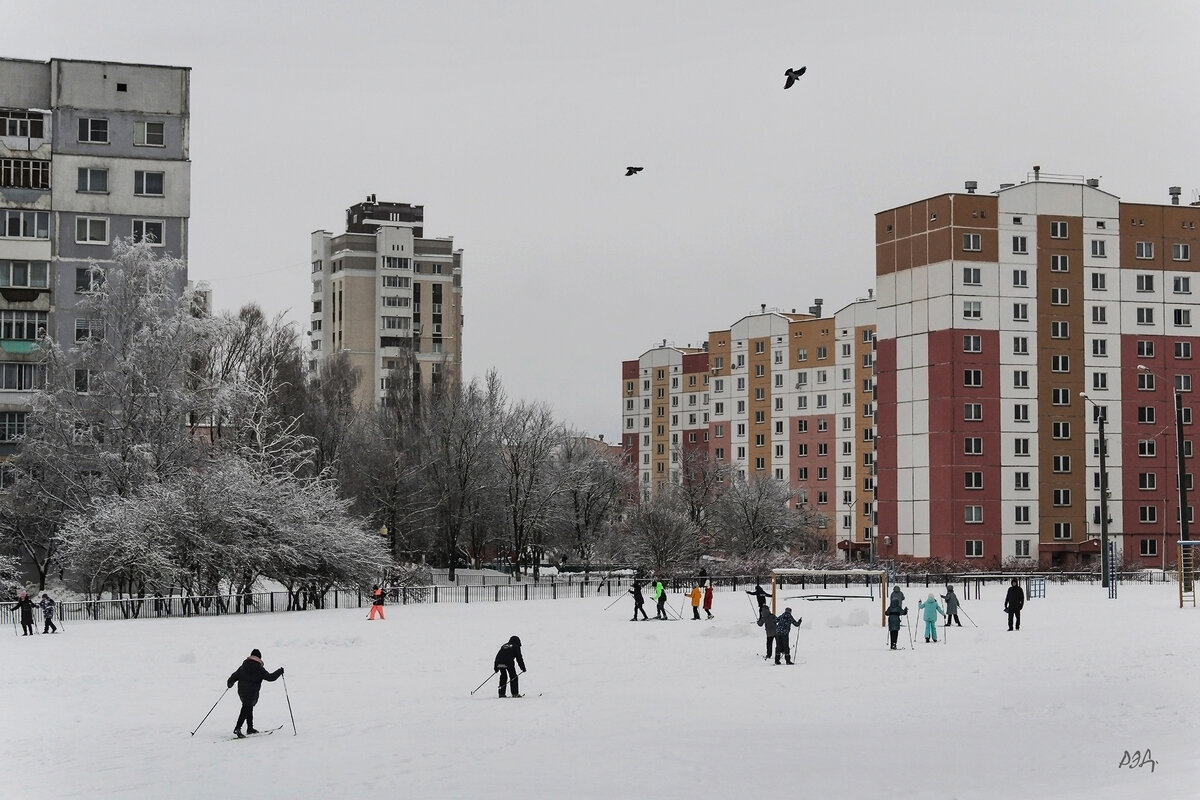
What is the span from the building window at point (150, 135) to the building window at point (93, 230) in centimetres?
390

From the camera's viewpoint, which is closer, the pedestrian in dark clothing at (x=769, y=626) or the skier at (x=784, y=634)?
the skier at (x=784, y=634)

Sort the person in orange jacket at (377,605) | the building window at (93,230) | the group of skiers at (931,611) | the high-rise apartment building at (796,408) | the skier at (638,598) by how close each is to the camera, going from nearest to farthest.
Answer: the group of skiers at (931,611), the skier at (638,598), the person in orange jacket at (377,605), the building window at (93,230), the high-rise apartment building at (796,408)

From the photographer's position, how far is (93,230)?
65625mm

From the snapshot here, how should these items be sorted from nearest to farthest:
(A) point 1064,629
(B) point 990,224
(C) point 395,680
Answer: (C) point 395,680 → (A) point 1064,629 → (B) point 990,224

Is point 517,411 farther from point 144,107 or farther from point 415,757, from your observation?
point 415,757

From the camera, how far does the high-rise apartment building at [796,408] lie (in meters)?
136

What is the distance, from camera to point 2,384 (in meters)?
63.6

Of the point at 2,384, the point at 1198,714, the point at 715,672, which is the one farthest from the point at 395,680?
the point at 2,384

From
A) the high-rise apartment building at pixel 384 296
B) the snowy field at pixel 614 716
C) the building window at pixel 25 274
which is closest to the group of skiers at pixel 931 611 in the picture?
the snowy field at pixel 614 716

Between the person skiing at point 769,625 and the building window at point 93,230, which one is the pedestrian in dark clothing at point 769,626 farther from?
the building window at point 93,230

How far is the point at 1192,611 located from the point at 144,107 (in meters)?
49.3

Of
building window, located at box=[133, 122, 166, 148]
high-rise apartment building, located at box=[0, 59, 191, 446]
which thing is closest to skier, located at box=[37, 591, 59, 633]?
high-rise apartment building, located at box=[0, 59, 191, 446]

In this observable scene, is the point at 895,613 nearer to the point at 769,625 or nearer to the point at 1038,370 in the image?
the point at 769,625

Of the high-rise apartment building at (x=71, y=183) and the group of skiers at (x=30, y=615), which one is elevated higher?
the high-rise apartment building at (x=71, y=183)
